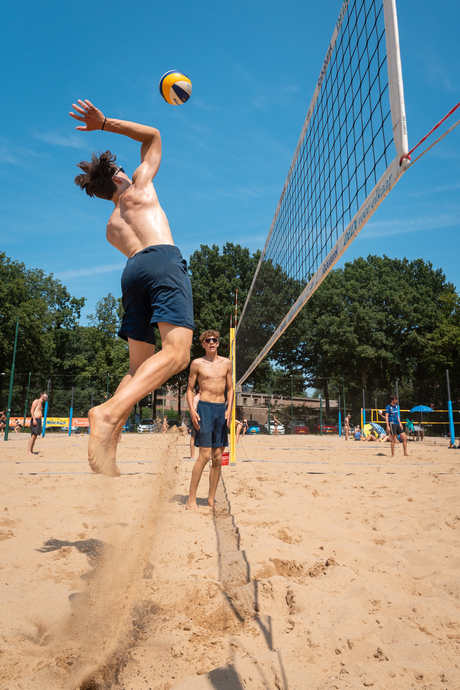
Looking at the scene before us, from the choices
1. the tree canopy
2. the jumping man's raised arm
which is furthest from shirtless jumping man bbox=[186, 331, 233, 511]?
the tree canopy

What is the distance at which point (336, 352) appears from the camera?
97.7 feet

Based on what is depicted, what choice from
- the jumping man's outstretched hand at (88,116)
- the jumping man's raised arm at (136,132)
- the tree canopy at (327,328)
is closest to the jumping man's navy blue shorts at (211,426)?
the jumping man's raised arm at (136,132)

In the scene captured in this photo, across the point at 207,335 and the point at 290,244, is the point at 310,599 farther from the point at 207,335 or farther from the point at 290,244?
the point at 290,244

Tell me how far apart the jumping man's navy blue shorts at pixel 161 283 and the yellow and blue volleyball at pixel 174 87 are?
1.31 metres

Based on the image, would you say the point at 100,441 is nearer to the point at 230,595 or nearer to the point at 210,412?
the point at 230,595

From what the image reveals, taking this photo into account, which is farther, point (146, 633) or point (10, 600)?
point (10, 600)

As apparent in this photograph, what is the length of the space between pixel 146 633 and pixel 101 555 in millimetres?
980

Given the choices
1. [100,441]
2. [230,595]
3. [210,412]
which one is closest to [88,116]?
[100,441]

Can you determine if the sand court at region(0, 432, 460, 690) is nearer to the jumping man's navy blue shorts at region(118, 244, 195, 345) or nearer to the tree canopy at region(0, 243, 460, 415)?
the jumping man's navy blue shorts at region(118, 244, 195, 345)

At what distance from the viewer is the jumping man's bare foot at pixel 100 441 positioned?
1.64 metres

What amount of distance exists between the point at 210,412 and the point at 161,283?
2526mm

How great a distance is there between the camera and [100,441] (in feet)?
5.43

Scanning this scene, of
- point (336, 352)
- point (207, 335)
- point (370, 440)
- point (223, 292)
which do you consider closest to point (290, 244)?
point (207, 335)

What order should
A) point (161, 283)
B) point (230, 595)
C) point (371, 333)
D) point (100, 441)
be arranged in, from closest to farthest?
point (100, 441), point (161, 283), point (230, 595), point (371, 333)
